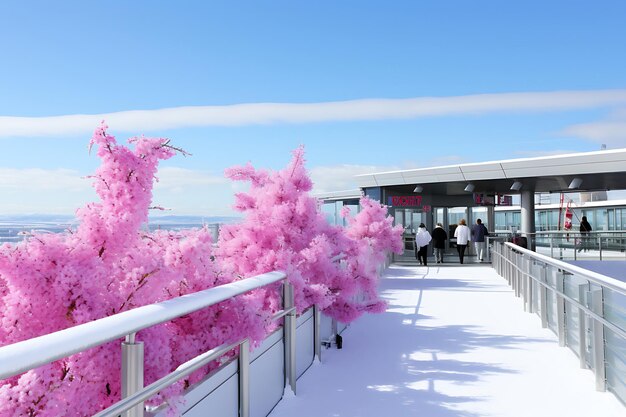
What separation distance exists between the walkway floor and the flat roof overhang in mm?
9009

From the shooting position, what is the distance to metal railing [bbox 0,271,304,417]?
168 cm

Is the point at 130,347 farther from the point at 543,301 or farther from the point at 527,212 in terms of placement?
the point at 527,212

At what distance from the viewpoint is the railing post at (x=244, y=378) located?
3590 millimetres

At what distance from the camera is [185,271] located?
3.50 metres

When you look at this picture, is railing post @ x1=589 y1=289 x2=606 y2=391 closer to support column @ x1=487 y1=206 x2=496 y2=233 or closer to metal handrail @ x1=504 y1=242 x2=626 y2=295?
metal handrail @ x1=504 y1=242 x2=626 y2=295

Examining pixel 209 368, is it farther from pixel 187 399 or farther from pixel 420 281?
pixel 420 281

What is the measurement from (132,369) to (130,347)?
8 centimetres

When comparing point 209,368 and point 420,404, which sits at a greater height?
point 209,368

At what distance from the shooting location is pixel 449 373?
5.74 m

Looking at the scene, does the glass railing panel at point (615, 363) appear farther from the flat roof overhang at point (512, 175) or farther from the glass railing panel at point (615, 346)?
the flat roof overhang at point (512, 175)

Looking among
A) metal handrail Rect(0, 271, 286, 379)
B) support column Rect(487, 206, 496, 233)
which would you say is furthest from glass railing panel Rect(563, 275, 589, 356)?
support column Rect(487, 206, 496, 233)

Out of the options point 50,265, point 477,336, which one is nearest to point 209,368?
point 50,265

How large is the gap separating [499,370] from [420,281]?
9.55 meters

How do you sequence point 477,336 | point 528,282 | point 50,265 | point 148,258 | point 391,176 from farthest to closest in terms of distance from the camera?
1. point 391,176
2. point 528,282
3. point 477,336
4. point 148,258
5. point 50,265
